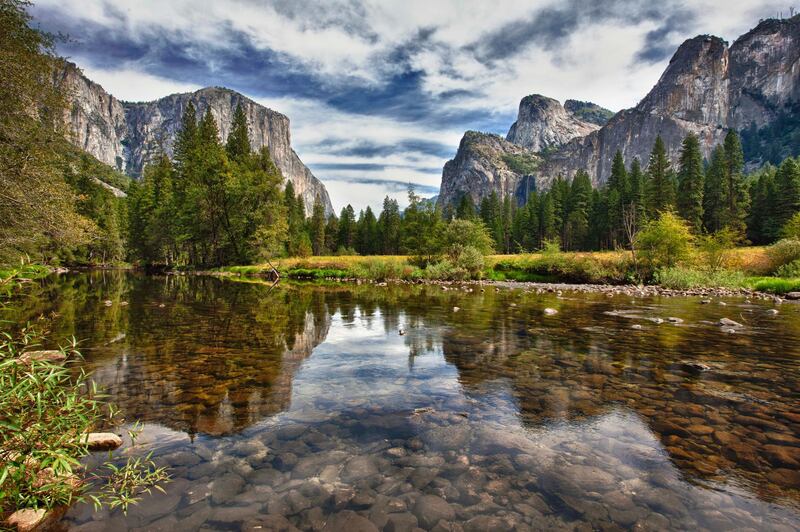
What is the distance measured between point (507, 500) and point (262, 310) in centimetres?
1656

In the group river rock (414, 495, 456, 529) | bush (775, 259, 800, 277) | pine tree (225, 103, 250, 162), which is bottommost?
river rock (414, 495, 456, 529)

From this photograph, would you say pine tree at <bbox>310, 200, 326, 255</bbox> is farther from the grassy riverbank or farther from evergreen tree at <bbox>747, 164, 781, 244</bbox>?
evergreen tree at <bbox>747, 164, 781, 244</bbox>

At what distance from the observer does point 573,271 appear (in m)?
39.3

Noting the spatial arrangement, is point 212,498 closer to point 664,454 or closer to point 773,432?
point 664,454

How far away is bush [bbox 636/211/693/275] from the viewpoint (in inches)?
1372

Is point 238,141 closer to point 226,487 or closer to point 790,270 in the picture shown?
point 226,487

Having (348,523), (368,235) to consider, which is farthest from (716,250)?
(368,235)

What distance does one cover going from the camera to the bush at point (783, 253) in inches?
1291

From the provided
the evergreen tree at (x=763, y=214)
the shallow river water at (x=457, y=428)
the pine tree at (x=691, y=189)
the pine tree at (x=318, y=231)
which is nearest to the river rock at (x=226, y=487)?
the shallow river water at (x=457, y=428)

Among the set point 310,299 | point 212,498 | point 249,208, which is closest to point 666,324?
point 212,498

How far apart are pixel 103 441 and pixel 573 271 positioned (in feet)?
133

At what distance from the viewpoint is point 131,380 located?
7.77m

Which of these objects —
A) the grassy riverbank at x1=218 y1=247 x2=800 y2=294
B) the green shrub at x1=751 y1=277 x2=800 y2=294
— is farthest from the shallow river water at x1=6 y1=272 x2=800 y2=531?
the grassy riverbank at x1=218 y1=247 x2=800 y2=294

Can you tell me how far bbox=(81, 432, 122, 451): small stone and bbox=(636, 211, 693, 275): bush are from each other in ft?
133
